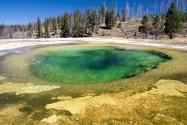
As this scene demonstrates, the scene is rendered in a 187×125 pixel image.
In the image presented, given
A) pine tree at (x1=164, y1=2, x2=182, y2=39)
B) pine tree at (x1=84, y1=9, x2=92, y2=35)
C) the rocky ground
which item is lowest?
the rocky ground

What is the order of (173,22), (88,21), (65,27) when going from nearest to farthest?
(173,22), (65,27), (88,21)

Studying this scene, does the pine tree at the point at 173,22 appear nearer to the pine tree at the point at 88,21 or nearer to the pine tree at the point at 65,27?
the pine tree at the point at 88,21

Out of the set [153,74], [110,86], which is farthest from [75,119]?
[153,74]

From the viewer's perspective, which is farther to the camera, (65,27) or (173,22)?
(65,27)

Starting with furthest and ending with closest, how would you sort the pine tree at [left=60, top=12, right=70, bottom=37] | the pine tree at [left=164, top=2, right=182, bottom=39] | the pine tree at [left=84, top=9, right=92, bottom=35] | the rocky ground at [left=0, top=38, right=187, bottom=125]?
1. the pine tree at [left=84, top=9, right=92, bottom=35]
2. the pine tree at [left=60, top=12, right=70, bottom=37]
3. the pine tree at [left=164, top=2, right=182, bottom=39]
4. the rocky ground at [left=0, top=38, right=187, bottom=125]

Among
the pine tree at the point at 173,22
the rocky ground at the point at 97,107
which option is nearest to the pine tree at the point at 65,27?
the pine tree at the point at 173,22

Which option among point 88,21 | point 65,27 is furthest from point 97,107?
point 88,21

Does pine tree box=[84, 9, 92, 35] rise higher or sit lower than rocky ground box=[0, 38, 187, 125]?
higher

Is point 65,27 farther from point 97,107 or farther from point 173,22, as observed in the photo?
point 97,107

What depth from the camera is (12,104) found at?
11.6 metres

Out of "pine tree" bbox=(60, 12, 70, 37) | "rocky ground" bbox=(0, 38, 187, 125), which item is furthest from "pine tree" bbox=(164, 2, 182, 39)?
"pine tree" bbox=(60, 12, 70, 37)

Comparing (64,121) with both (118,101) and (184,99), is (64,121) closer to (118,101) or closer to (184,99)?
(118,101)

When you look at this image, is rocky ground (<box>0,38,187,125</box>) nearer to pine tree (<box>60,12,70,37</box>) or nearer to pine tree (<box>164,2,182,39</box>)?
pine tree (<box>164,2,182,39</box>)

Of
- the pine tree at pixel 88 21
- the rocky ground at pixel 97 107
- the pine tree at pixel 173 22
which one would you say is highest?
the pine tree at pixel 88 21
